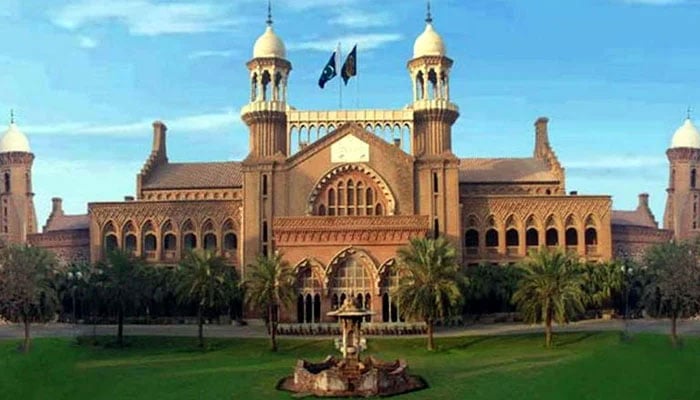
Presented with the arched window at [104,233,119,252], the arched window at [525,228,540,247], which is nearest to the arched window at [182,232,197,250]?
the arched window at [104,233,119,252]

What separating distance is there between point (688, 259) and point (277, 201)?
34.9m

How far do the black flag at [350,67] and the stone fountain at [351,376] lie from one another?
1454 inches

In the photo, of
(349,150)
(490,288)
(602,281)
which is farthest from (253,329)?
(602,281)

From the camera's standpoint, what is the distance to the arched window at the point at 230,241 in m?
90.8

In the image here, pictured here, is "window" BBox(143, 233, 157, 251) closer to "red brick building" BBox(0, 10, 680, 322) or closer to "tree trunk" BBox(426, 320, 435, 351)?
"red brick building" BBox(0, 10, 680, 322)

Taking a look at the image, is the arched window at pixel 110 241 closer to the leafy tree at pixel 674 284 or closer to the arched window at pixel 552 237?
the arched window at pixel 552 237

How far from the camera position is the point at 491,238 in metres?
89.9

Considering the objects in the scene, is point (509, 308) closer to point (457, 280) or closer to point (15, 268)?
point (457, 280)

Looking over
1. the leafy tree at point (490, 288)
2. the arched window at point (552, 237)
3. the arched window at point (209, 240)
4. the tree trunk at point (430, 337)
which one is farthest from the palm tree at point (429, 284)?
the arched window at point (209, 240)

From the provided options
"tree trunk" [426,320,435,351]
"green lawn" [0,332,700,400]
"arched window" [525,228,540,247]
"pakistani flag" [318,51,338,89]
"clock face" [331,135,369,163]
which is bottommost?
"green lawn" [0,332,700,400]

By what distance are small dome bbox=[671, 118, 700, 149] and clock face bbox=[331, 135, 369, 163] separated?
145ft

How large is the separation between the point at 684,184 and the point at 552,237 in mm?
28444

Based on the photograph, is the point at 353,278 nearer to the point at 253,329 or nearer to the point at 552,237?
the point at 253,329

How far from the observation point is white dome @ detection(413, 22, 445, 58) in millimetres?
88750
